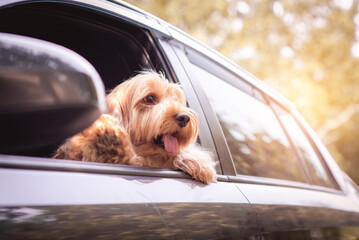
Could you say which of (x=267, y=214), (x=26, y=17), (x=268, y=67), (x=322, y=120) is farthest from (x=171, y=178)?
(x=322, y=120)

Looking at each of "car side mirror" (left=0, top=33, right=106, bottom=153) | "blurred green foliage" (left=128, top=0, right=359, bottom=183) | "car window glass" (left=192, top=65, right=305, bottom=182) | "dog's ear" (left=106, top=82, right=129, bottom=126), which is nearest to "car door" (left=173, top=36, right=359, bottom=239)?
"car window glass" (left=192, top=65, right=305, bottom=182)

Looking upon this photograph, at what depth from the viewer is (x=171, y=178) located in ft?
5.69

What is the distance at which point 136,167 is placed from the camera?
5.12 feet

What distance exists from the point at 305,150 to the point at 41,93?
141 inches

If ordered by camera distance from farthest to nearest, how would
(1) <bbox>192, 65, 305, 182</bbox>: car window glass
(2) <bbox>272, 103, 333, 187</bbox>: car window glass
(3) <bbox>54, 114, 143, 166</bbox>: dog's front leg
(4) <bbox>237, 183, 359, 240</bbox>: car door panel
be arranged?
(2) <bbox>272, 103, 333, 187</bbox>: car window glass
(1) <bbox>192, 65, 305, 182</bbox>: car window glass
(4) <bbox>237, 183, 359, 240</bbox>: car door panel
(3) <bbox>54, 114, 143, 166</bbox>: dog's front leg

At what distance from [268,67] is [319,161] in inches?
665

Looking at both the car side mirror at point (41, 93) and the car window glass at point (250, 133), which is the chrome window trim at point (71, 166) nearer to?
the car side mirror at point (41, 93)

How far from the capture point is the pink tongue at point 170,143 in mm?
2311

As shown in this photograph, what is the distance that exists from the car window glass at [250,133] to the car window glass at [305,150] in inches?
3.3

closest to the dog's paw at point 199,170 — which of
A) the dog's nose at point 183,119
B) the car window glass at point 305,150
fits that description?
the dog's nose at point 183,119

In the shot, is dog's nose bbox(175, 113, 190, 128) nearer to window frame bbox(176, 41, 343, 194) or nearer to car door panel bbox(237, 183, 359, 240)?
window frame bbox(176, 41, 343, 194)

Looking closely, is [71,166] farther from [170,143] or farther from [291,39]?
[291,39]

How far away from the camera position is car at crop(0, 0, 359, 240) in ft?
2.75

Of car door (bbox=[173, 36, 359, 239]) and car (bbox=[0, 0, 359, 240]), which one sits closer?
car (bbox=[0, 0, 359, 240])
